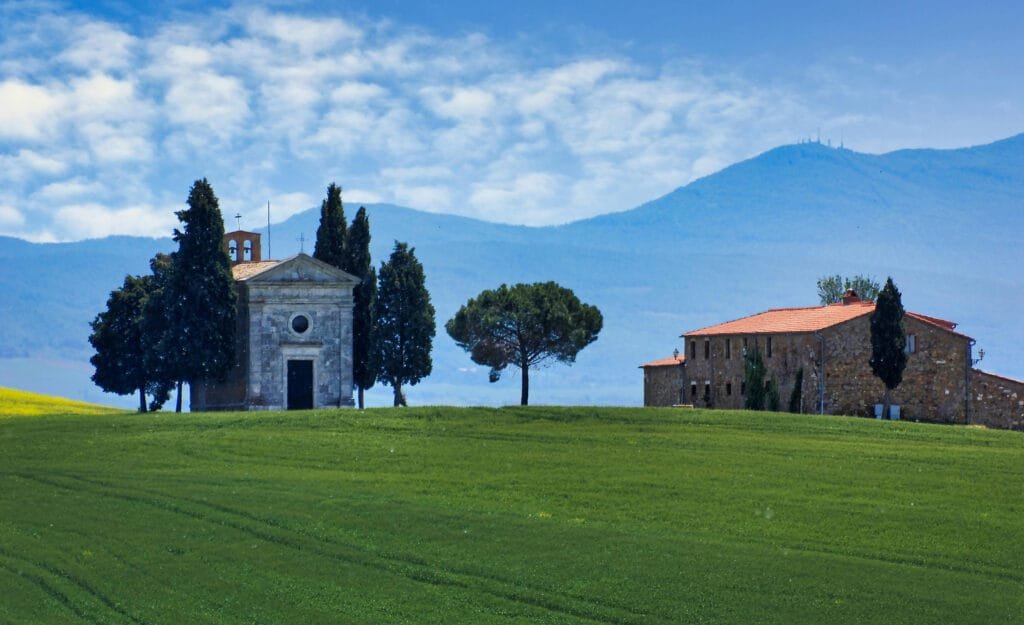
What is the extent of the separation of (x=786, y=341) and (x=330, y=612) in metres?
51.9

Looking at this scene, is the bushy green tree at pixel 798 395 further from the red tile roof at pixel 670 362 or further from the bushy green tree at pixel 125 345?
the bushy green tree at pixel 125 345

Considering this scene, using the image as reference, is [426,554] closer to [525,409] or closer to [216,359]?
[525,409]

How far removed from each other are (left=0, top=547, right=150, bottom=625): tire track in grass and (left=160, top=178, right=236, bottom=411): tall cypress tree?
35.8m

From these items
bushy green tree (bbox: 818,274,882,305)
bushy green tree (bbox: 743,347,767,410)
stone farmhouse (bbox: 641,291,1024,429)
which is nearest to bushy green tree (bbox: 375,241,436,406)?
bushy green tree (bbox: 743,347,767,410)

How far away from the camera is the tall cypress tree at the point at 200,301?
7412 centimetres

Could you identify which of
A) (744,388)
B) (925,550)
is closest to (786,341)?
(744,388)

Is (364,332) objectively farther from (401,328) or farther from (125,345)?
(125,345)

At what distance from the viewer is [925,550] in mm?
39062

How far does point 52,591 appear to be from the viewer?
35.0m

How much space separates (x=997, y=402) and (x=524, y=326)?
92.1 ft

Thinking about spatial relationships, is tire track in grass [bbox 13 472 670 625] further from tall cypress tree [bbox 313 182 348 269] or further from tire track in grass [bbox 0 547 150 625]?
tall cypress tree [bbox 313 182 348 269]

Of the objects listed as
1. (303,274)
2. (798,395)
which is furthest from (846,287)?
(303,274)

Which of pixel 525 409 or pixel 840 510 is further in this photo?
pixel 525 409

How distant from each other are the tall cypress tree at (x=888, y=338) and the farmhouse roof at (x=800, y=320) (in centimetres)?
198
